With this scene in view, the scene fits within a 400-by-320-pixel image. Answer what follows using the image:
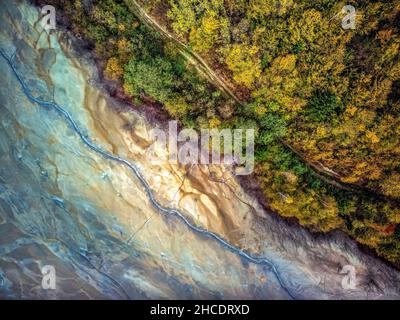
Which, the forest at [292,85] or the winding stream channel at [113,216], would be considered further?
the winding stream channel at [113,216]

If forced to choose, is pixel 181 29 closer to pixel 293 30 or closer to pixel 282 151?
pixel 293 30

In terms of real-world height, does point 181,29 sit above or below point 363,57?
above

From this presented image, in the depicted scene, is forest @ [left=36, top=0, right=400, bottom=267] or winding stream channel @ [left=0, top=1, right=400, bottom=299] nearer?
forest @ [left=36, top=0, right=400, bottom=267]

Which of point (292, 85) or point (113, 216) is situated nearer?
point (292, 85)

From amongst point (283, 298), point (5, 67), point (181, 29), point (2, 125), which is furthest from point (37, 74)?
point (283, 298)

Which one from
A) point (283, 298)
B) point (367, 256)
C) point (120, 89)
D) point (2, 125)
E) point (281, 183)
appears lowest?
point (283, 298)

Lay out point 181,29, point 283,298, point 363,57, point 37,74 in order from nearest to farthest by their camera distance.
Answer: point 363,57, point 181,29, point 37,74, point 283,298

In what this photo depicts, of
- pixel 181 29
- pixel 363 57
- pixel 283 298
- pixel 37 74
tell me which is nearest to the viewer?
pixel 363 57

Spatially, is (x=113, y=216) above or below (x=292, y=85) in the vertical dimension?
below
